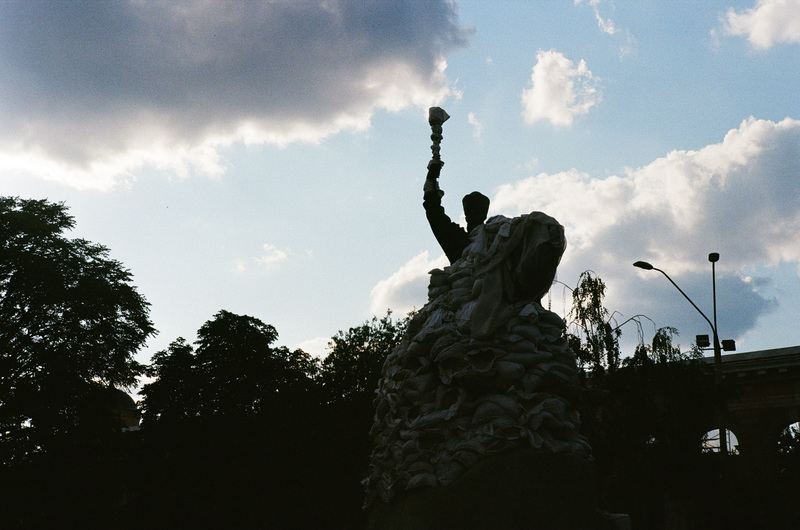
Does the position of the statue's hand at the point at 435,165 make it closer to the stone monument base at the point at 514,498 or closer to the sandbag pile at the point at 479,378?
the sandbag pile at the point at 479,378

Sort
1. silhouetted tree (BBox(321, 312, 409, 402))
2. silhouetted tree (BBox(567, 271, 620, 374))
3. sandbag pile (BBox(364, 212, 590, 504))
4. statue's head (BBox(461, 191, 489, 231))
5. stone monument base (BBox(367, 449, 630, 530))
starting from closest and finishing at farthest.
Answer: stone monument base (BBox(367, 449, 630, 530)) → sandbag pile (BBox(364, 212, 590, 504)) → statue's head (BBox(461, 191, 489, 231)) → silhouetted tree (BBox(567, 271, 620, 374)) → silhouetted tree (BBox(321, 312, 409, 402))

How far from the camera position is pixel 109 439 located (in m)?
25.7

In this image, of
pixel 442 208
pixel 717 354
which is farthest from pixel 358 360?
pixel 442 208

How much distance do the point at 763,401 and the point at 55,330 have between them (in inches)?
1054

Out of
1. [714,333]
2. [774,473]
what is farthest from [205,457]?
[774,473]

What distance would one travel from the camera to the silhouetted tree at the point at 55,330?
950 inches

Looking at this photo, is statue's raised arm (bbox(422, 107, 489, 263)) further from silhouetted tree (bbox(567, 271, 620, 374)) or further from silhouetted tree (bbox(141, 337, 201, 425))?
silhouetted tree (bbox(141, 337, 201, 425))

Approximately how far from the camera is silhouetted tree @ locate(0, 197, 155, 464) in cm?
2412

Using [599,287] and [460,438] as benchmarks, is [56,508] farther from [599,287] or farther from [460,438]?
[460,438]

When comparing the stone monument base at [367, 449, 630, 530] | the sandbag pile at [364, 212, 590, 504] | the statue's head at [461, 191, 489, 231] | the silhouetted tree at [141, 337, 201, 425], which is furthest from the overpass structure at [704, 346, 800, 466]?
the stone monument base at [367, 449, 630, 530]

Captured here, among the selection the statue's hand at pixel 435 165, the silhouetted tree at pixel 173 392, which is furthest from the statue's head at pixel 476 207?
the silhouetted tree at pixel 173 392

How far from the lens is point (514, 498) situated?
18.9ft

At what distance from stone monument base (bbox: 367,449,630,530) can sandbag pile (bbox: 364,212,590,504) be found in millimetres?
86

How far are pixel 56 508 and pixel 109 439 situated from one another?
2583 millimetres
